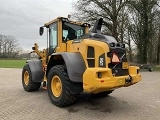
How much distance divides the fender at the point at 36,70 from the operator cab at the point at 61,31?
76 centimetres

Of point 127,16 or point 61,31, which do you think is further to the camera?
point 127,16

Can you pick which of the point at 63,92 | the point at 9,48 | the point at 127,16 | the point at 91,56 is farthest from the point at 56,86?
the point at 9,48

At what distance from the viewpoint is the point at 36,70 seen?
27.7 ft

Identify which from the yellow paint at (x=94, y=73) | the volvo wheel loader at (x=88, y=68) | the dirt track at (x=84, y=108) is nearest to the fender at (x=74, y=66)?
the volvo wheel loader at (x=88, y=68)

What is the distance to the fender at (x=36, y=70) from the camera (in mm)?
8305

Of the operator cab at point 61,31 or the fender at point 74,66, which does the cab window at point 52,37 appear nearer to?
the operator cab at point 61,31

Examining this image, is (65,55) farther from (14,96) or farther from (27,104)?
(14,96)

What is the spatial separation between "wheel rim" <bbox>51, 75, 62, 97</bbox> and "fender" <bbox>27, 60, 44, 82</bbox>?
1524 millimetres

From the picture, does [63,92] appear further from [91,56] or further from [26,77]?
[26,77]

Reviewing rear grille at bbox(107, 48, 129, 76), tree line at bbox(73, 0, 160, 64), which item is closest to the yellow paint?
rear grille at bbox(107, 48, 129, 76)

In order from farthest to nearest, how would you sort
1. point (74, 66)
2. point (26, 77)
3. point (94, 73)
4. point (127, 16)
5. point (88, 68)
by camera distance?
point (127, 16), point (26, 77), point (74, 66), point (88, 68), point (94, 73)

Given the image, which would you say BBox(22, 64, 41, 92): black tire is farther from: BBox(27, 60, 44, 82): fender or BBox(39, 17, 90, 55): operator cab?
BBox(39, 17, 90, 55): operator cab

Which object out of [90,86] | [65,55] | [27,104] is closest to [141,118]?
[90,86]

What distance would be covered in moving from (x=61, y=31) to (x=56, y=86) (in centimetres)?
181
